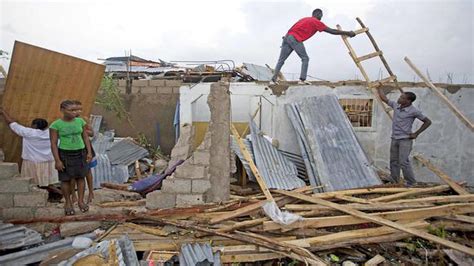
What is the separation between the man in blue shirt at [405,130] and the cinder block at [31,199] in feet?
19.3

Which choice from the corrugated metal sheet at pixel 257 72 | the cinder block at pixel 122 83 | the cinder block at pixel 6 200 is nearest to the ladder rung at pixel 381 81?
the corrugated metal sheet at pixel 257 72

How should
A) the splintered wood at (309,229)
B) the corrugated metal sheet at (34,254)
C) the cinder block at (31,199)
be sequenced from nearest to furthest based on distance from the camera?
the corrugated metal sheet at (34,254), the splintered wood at (309,229), the cinder block at (31,199)

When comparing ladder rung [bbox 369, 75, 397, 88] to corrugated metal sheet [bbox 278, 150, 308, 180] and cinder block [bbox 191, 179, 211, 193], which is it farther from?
cinder block [bbox 191, 179, 211, 193]

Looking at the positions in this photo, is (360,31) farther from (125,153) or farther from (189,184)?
(125,153)

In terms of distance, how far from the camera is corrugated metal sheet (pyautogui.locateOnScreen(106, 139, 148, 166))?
340 inches

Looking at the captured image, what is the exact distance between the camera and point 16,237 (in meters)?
4.34

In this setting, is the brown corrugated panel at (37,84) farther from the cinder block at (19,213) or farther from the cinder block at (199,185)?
the cinder block at (199,185)

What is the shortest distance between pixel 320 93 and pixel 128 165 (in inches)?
198

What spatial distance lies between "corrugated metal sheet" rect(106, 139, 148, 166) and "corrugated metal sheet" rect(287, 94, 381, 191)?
427 centimetres

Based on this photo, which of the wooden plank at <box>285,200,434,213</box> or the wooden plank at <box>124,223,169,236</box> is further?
the wooden plank at <box>285,200,434,213</box>

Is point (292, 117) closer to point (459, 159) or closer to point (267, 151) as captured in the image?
point (267, 151)

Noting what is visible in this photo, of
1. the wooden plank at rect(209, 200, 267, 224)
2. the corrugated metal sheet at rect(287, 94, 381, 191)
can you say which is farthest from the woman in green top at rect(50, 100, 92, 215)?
the corrugated metal sheet at rect(287, 94, 381, 191)

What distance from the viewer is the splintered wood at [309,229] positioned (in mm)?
4289

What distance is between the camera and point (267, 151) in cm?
676
